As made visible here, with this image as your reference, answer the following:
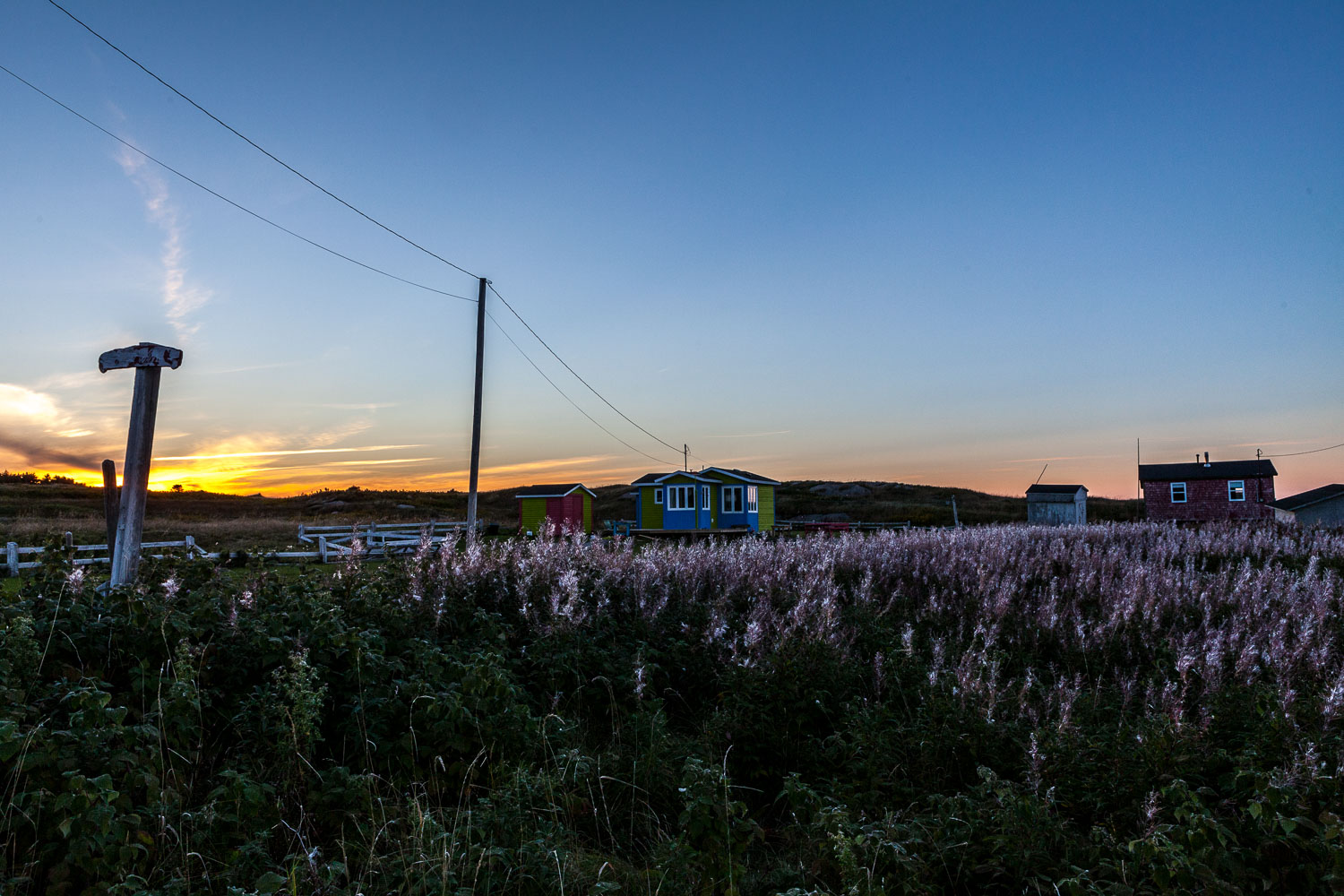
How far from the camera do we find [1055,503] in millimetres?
44812

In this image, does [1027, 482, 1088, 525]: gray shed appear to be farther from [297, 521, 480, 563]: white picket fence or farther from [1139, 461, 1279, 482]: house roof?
[297, 521, 480, 563]: white picket fence

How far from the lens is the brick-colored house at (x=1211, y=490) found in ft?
139

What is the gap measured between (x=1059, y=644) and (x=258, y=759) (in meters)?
7.20

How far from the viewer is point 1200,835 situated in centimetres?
293

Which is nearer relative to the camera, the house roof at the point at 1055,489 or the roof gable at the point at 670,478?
the roof gable at the point at 670,478

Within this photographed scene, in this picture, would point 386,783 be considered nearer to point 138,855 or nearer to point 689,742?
point 138,855

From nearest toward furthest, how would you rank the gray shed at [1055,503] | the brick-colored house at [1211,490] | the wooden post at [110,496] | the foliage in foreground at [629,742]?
the foliage in foreground at [629,742]
the wooden post at [110,496]
the brick-colored house at [1211,490]
the gray shed at [1055,503]

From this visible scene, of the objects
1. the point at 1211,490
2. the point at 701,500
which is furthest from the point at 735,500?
the point at 1211,490

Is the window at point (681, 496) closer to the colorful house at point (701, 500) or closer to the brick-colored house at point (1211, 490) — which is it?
the colorful house at point (701, 500)

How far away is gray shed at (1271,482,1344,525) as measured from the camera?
4101 centimetres

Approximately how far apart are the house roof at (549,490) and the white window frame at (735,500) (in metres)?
8.41

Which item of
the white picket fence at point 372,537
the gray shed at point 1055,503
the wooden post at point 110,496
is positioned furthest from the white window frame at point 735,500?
the wooden post at point 110,496

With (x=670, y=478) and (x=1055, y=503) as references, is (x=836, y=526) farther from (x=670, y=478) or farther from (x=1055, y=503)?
(x=1055, y=503)

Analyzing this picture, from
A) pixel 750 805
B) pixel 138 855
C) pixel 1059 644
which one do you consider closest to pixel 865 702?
pixel 750 805
